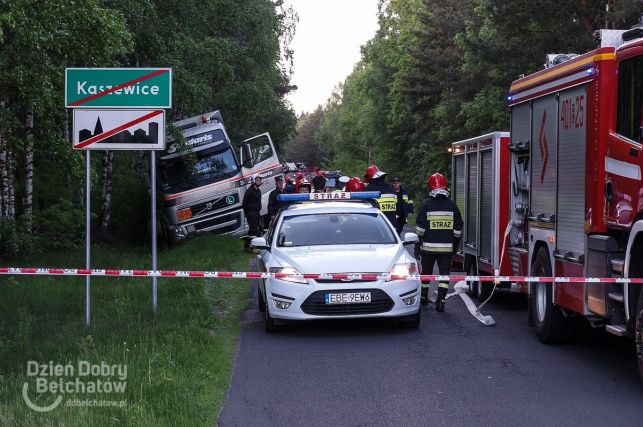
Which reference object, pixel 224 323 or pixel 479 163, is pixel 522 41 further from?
pixel 224 323

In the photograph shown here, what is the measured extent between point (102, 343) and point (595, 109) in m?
5.10

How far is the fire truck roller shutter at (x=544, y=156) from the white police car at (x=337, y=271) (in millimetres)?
1681

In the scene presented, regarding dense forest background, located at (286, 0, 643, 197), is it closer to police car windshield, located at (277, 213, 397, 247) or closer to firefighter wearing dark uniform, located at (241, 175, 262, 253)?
firefighter wearing dark uniform, located at (241, 175, 262, 253)

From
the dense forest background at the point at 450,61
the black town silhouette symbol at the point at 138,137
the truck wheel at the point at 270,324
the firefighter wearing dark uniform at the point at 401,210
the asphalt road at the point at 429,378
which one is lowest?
the asphalt road at the point at 429,378

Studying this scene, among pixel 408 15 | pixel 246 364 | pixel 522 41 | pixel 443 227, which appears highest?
pixel 408 15

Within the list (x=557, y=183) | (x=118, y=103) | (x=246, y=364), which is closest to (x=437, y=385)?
(x=246, y=364)

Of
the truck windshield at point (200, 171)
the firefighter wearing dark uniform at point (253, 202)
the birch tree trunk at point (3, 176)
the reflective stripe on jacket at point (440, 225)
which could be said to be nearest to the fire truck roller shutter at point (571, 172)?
the reflective stripe on jacket at point (440, 225)

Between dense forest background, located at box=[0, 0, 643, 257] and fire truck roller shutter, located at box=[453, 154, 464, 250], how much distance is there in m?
5.83

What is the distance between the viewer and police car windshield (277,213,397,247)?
11.8 meters

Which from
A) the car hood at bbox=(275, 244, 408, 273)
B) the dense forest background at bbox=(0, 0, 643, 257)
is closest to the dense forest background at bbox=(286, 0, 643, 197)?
→ the dense forest background at bbox=(0, 0, 643, 257)

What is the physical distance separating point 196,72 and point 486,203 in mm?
13510

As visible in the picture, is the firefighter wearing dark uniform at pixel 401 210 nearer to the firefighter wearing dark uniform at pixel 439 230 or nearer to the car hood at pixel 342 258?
the firefighter wearing dark uniform at pixel 439 230

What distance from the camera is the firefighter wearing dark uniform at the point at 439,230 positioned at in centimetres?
1266

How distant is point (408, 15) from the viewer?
203 ft
